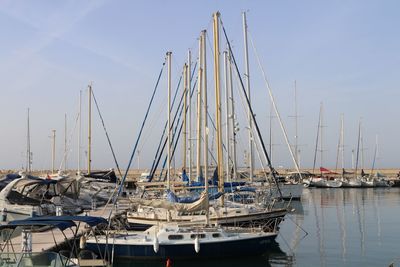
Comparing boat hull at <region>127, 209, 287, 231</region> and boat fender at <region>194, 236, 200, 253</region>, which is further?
boat hull at <region>127, 209, 287, 231</region>

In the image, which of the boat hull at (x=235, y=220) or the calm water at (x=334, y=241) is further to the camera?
the boat hull at (x=235, y=220)

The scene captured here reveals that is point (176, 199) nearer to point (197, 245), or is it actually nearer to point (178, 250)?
point (178, 250)

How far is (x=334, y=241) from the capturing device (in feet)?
95.2

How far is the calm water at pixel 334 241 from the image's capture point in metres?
23.0

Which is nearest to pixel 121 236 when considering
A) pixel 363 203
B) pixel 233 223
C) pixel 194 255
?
pixel 194 255

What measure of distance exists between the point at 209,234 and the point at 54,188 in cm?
2032

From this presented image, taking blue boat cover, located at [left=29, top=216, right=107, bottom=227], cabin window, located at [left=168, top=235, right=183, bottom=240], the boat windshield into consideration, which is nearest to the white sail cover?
cabin window, located at [left=168, top=235, right=183, bottom=240]

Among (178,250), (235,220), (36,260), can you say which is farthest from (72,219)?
(235,220)

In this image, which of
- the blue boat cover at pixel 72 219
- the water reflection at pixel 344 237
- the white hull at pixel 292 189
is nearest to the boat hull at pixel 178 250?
the water reflection at pixel 344 237

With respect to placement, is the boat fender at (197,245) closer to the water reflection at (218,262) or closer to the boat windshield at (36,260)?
the water reflection at (218,262)

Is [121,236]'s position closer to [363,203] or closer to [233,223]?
[233,223]

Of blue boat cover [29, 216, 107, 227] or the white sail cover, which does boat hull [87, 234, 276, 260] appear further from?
blue boat cover [29, 216, 107, 227]

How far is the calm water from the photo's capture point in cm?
2298

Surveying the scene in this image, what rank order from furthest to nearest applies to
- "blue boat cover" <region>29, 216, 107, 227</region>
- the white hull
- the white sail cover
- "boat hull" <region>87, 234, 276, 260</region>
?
A: the white hull, the white sail cover, "boat hull" <region>87, 234, 276, 260</region>, "blue boat cover" <region>29, 216, 107, 227</region>
